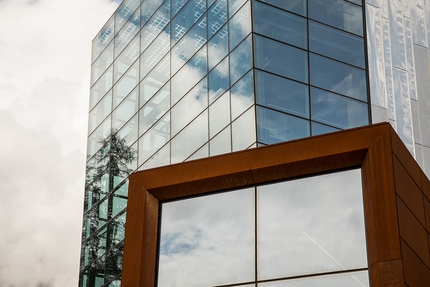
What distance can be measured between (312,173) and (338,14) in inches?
623

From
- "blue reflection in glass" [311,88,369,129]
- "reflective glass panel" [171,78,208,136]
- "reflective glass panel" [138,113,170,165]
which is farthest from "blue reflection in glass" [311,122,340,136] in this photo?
"reflective glass panel" [138,113,170,165]

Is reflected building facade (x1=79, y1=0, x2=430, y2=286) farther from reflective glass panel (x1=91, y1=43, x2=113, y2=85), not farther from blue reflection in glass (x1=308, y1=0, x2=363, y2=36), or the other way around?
reflective glass panel (x1=91, y1=43, x2=113, y2=85)

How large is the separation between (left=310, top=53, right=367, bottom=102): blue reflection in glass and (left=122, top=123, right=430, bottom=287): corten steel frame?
38.0ft

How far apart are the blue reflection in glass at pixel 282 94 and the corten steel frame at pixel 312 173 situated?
33.2 feet

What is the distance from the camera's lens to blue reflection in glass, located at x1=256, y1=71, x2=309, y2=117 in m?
28.5

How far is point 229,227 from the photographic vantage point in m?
17.8

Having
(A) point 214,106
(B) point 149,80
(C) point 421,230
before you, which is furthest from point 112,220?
(C) point 421,230

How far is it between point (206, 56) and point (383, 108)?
798 cm

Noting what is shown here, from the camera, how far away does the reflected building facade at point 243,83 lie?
2909cm

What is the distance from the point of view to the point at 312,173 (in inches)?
683

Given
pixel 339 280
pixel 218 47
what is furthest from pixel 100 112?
pixel 339 280

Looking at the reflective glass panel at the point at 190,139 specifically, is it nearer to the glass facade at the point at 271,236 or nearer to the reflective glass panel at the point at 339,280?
the glass facade at the point at 271,236

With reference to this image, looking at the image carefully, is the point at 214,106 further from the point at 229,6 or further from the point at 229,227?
the point at 229,227

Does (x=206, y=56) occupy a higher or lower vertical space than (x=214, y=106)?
higher
